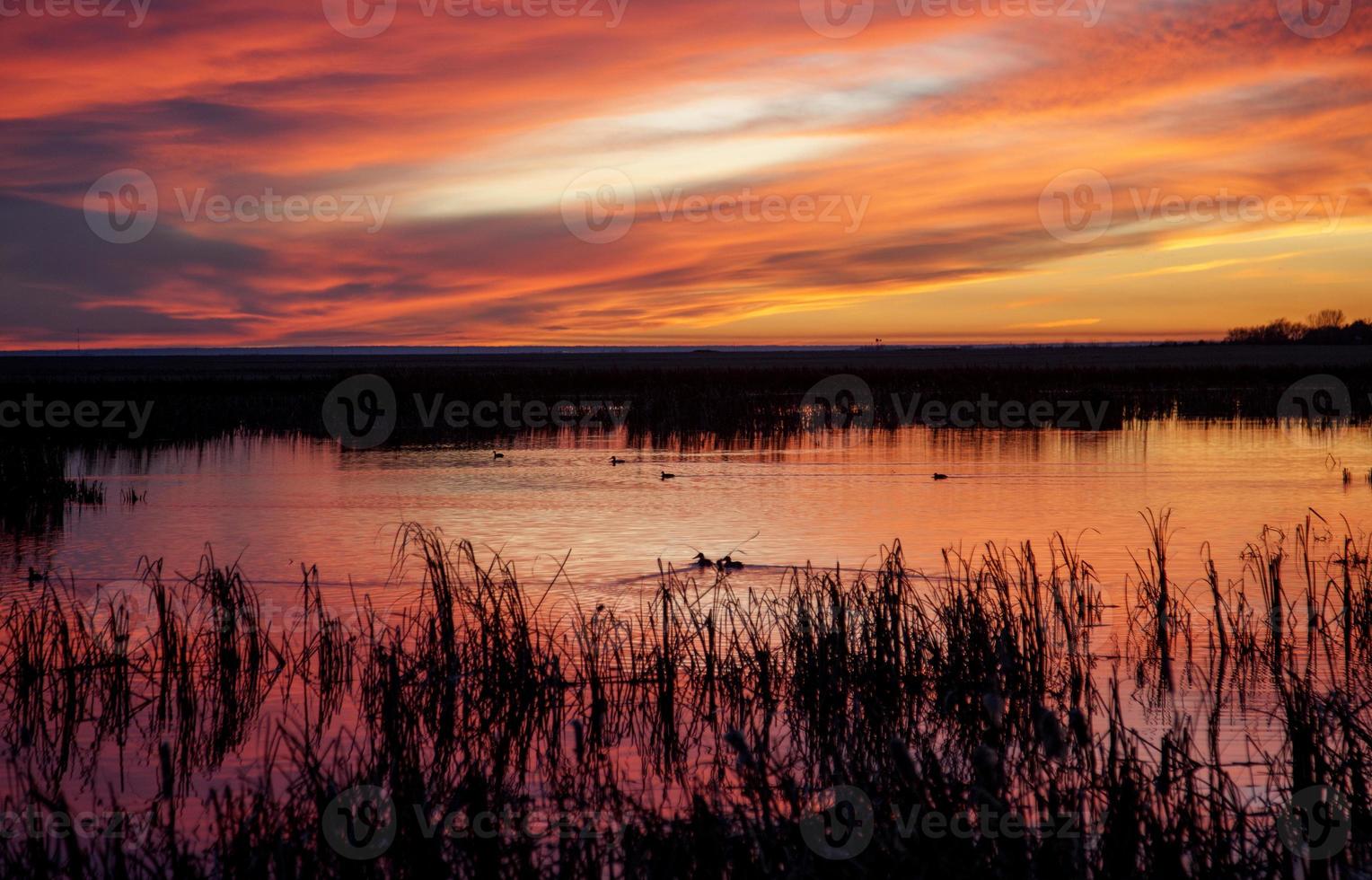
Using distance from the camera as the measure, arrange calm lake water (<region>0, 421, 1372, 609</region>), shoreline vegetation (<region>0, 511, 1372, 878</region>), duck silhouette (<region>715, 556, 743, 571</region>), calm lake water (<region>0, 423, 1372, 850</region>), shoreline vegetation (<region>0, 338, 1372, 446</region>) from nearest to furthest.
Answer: shoreline vegetation (<region>0, 511, 1372, 878</region>) < calm lake water (<region>0, 423, 1372, 850</region>) < duck silhouette (<region>715, 556, 743, 571</region>) < calm lake water (<region>0, 421, 1372, 609</region>) < shoreline vegetation (<region>0, 338, 1372, 446</region>)

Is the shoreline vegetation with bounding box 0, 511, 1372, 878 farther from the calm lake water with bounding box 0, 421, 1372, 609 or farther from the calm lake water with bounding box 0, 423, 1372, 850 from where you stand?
the calm lake water with bounding box 0, 421, 1372, 609

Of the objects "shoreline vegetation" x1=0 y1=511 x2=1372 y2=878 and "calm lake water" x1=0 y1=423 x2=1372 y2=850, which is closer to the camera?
"shoreline vegetation" x1=0 y1=511 x2=1372 y2=878

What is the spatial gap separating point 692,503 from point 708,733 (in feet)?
35.5

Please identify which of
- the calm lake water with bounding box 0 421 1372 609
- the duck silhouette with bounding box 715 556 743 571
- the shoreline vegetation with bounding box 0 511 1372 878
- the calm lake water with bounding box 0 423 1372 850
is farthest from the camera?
the calm lake water with bounding box 0 421 1372 609

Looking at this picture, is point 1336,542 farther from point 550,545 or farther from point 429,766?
point 429,766

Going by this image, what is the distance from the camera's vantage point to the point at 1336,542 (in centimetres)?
1352

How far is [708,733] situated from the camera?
725 centimetres

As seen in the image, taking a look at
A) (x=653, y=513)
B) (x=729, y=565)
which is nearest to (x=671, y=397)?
(x=653, y=513)

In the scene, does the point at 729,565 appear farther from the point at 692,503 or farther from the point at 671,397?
the point at 671,397

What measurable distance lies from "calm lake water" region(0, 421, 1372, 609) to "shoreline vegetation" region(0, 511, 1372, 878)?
203 centimetres

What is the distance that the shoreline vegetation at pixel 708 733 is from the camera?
Answer: 461 cm

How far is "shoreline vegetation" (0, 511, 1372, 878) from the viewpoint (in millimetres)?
4605

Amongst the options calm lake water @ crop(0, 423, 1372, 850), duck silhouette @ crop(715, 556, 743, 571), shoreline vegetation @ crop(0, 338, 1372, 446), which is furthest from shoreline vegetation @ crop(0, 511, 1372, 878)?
shoreline vegetation @ crop(0, 338, 1372, 446)

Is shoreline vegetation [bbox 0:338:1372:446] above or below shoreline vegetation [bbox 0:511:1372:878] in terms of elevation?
above
